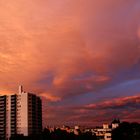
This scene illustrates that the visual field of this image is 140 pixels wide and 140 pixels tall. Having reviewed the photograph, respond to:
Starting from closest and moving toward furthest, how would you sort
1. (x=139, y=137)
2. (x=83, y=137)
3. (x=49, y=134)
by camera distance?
(x=139, y=137) → (x=49, y=134) → (x=83, y=137)

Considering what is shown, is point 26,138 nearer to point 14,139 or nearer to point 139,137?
point 14,139

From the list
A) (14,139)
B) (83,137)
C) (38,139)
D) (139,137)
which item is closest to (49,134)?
(38,139)

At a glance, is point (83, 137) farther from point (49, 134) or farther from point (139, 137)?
point (139, 137)

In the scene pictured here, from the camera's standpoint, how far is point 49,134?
15912 centimetres

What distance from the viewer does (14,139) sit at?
527 feet

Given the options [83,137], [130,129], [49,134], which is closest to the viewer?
[130,129]

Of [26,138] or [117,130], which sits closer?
[117,130]

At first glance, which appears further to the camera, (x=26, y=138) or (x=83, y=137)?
(x=83, y=137)

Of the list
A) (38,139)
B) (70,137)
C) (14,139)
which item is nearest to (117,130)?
(70,137)

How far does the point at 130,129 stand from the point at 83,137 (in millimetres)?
42648

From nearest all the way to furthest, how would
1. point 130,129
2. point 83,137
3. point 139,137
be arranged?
point 139,137 < point 130,129 < point 83,137

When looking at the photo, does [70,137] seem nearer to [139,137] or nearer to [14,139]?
[14,139]

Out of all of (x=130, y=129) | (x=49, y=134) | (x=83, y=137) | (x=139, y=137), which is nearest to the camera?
(x=139, y=137)

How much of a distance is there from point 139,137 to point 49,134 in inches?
1749
